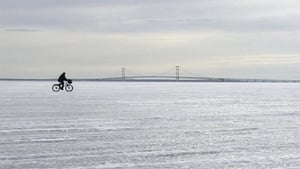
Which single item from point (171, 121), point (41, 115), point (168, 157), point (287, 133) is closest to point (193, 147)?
point (168, 157)

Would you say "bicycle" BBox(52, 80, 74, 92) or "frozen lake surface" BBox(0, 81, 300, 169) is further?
"bicycle" BBox(52, 80, 74, 92)

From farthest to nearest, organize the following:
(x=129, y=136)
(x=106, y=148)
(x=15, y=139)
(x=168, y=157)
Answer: (x=129, y=136), (x=15, y=139), (x=106, y=148), (x=168, y=157)

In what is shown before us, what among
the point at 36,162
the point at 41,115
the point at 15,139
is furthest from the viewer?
the point at 41,115

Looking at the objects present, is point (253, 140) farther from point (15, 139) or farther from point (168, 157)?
point (15, 139)

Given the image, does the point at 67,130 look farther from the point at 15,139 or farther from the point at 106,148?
the point at 106,148

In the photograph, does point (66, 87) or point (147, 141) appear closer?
point (147, 141)

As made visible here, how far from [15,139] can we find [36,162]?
3.33m

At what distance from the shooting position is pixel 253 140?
525 inches

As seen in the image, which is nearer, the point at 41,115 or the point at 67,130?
the point at 67,130

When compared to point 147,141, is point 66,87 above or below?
above

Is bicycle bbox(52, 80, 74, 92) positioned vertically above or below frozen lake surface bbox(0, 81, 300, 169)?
above

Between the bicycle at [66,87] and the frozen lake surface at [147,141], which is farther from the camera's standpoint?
the bicycle at [66,87]

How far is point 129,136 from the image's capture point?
14.0m

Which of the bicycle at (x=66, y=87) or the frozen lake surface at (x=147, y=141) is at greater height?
the bicycle at (x=66, y=87)
